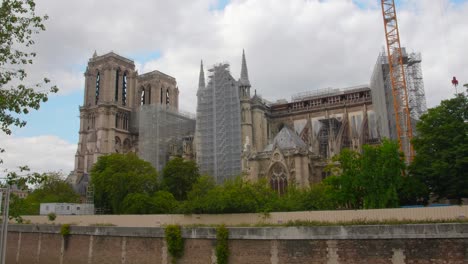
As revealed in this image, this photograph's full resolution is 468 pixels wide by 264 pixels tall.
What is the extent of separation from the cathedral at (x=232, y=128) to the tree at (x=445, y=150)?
16211mm

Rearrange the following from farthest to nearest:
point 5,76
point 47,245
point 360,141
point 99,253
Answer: point 360,141 < point 47,245 < point 99,253 < point 5,76

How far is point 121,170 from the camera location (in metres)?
44.0

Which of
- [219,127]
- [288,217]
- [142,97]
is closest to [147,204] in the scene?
[288,217]

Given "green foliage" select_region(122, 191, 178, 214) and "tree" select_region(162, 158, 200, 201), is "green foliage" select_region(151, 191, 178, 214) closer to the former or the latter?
"green foliage" select_region(122, 191, 178, 214)

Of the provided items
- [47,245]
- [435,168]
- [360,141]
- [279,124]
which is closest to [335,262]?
[435,168]

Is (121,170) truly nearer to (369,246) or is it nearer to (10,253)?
(10,253)

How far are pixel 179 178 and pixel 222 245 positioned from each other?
26.9 meters

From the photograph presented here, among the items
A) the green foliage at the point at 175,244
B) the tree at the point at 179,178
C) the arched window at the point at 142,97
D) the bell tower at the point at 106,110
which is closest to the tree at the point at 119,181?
the tree at the point at 179,178

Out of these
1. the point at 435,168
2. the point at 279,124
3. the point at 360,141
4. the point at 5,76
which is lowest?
the point at 435,168

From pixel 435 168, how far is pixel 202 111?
1398 inches

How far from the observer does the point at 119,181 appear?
4000cm

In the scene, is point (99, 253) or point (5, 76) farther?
point (99, 253)

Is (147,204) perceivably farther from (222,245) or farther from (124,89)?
(124,89)

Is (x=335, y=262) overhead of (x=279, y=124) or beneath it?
beneath
